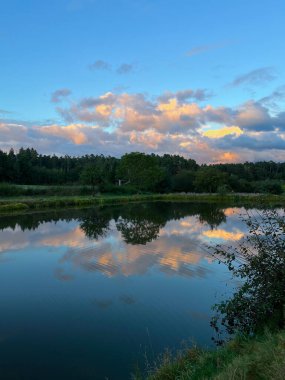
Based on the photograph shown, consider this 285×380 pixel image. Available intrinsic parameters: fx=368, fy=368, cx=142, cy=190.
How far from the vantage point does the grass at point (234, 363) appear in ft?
15.6

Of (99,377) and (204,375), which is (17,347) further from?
(204,375)

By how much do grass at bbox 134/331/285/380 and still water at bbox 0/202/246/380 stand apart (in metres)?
1.23

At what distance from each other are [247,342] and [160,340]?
232 cm

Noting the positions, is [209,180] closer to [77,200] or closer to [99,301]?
[77,200]

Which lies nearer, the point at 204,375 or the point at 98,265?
the point at 204,375

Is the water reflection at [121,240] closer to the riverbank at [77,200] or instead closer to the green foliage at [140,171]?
the riverbank at [77,200]

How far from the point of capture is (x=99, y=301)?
1130cm

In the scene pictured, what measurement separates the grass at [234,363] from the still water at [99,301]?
4.03 feet

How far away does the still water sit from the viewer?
7723mm

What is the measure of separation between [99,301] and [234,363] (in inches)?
264

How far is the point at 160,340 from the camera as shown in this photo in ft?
28.0

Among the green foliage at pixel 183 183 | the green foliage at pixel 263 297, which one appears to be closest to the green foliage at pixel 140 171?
the green foliage at pixel 183 183

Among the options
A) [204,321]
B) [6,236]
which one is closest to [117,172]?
[6,236]

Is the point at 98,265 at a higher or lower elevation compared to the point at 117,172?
lower
